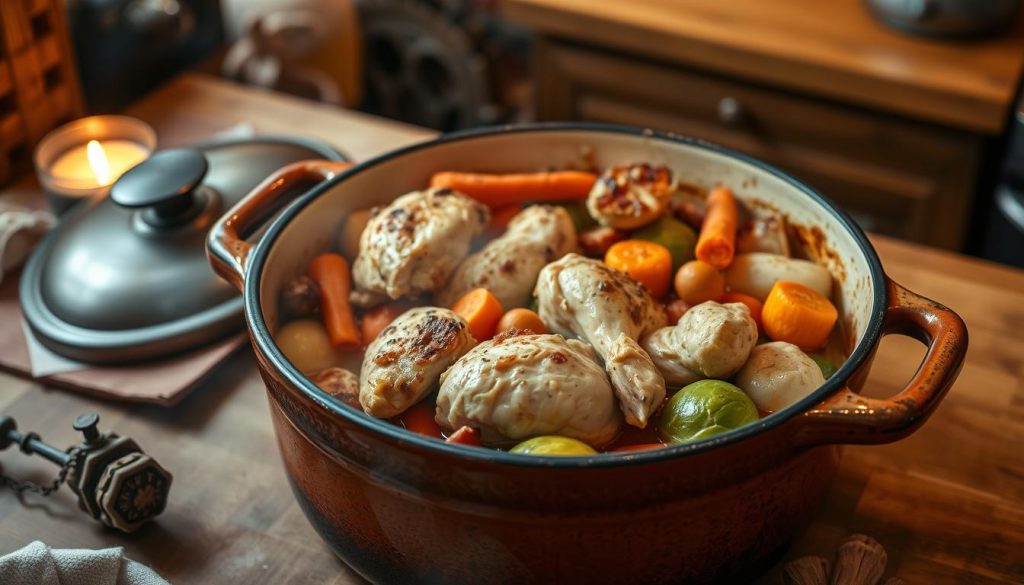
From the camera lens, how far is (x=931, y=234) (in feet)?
6.09

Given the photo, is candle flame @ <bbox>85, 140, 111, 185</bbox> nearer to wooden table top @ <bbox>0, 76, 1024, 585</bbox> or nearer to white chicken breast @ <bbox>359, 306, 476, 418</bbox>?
wooden table top @ <bbox>0, 76, 1024, 585</bbox>

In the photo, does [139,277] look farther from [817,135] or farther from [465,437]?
[817,135]

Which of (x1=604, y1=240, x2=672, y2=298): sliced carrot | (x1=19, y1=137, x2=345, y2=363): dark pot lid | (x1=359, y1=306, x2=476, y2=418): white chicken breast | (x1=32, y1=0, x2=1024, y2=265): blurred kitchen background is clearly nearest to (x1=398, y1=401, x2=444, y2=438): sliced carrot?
(x1=359, y1=306, x2=476, y2=418): white chicken breast

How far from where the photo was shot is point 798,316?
2.93 ft

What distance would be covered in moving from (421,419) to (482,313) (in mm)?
127

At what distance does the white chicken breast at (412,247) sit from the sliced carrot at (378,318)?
0.4 inches

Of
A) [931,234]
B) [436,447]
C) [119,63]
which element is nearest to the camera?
[436,447]

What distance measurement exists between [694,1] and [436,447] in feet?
4.89

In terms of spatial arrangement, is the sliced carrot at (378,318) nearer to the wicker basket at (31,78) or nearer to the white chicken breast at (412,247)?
the white chicken breast at (412,247)

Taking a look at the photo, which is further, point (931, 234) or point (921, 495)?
point (931, 234)

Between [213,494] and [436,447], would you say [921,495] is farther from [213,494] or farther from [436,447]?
[213,494]

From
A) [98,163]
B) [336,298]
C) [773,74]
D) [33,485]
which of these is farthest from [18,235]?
[773,74]

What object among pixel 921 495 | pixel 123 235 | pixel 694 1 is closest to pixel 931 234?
pixel 694 1

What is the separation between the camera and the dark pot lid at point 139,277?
42.6 inches
